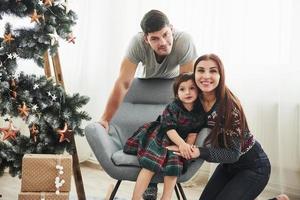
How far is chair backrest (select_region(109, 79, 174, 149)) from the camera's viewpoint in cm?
273

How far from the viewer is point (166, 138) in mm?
2277

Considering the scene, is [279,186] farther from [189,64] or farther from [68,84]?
[68,84]

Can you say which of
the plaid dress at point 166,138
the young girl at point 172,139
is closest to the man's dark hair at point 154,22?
the young girl at point 172,139

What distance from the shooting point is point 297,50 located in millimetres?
2830

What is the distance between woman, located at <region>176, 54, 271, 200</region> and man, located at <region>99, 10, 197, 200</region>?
1.12 ft

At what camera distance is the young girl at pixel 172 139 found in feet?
7.13

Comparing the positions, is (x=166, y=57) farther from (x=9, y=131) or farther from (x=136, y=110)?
(x=9, y=131)

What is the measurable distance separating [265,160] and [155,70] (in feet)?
2.92

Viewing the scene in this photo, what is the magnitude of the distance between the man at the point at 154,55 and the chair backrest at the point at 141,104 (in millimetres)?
59

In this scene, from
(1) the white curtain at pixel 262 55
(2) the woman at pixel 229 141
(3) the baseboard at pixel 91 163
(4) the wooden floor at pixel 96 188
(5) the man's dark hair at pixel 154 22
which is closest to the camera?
(2) the woman at pixel 229 141

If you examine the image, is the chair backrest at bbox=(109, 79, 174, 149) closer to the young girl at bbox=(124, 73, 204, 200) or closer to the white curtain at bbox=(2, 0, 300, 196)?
the young girl at bbox=(124, 73, 204, 200)

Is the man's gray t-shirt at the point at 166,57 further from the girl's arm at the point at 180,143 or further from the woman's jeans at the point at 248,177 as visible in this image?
the woman's jeans at the point at 248,177

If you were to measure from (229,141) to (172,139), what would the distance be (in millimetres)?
297

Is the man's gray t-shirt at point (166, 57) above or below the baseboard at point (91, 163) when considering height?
above
